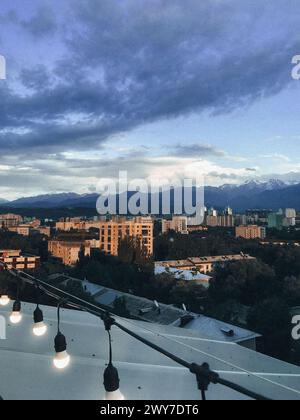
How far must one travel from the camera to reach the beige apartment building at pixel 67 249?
61.6 feet

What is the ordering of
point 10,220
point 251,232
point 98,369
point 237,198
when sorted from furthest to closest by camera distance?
point 237,198
point 10,220
point 251,232
point 98,369

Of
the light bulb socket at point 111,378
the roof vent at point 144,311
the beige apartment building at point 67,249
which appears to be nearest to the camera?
the light bulb socket at point 111,378

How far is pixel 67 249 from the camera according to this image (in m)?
18.9

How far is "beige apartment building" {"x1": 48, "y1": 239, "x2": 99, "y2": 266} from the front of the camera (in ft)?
61.6

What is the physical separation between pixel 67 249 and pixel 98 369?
1727 centimetres

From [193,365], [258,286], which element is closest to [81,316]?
[193,365]

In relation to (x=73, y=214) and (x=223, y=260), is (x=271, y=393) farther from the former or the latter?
(x=73, y=214)

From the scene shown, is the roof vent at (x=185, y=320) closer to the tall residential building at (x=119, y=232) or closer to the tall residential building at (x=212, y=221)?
the tall residential building at (x=119, y=232)

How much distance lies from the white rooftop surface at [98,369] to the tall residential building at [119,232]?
1577 centimetres

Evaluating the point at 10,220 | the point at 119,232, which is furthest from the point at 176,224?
the point at 10,220

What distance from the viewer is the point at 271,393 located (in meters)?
2.31

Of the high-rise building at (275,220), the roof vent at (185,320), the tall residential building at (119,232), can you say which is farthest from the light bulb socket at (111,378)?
the high-rise building at (275,220)

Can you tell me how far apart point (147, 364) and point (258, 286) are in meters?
8.62

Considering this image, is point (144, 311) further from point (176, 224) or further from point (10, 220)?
point (10, 220)
